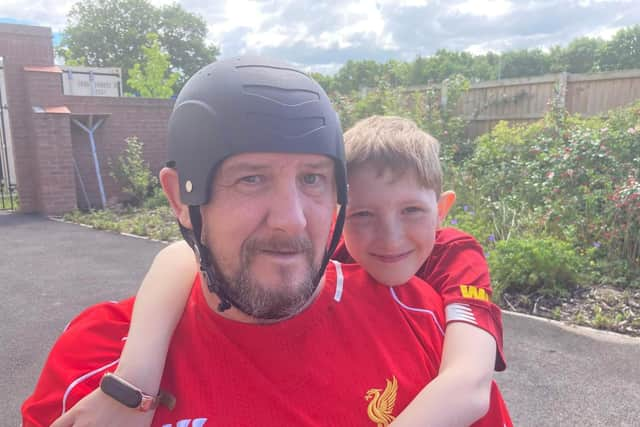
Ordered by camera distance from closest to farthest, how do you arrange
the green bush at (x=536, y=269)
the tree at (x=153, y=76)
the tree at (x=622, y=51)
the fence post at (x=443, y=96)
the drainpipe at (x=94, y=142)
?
1. the green bush at (x=536, y=269)
2. the drainpipe at (x=94, y=142)
3. the fence post at (x=443, y=96)
4. the tree at (x=153, y=76)
5. the tree at (x=622, y=51)

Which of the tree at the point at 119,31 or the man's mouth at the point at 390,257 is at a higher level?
the tree at the point at 119,31

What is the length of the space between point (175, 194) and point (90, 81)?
55.4 ft

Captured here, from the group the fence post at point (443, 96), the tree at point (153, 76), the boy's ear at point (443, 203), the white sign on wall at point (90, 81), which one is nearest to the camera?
the boy's ear at point (443, 203)

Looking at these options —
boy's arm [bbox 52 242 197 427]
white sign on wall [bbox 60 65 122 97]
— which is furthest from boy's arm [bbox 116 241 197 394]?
white sign on wall [bbox 60 65 122 97]

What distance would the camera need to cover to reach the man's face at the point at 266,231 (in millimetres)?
1201

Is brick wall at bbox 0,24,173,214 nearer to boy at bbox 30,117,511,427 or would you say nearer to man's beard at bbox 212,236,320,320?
boy at bbox 30,117,511,427

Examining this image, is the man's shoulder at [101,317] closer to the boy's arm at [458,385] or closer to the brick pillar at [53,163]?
the boy's arm at [458,385]

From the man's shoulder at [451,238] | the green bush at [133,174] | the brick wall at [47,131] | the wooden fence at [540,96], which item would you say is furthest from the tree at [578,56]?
the man's shoulder at [451,238]

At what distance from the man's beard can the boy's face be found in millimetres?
353

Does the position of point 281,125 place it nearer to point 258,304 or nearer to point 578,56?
point 258,304

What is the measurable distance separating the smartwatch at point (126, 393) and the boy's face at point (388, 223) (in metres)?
0.71

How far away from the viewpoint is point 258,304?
1215 millimetres

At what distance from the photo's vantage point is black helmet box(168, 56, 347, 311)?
1.23 metres

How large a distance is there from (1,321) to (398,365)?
487 centimetres
